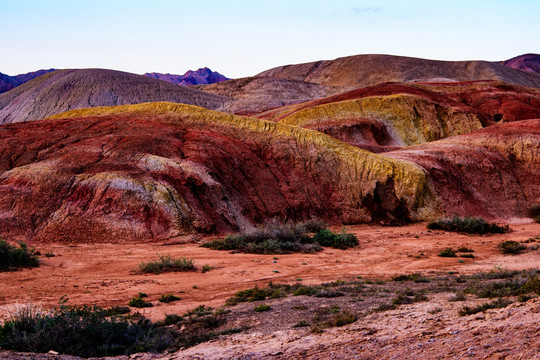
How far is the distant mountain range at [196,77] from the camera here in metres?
163

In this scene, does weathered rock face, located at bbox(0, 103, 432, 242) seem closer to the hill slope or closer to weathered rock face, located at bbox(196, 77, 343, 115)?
weathered rock face, located at bbox(196, 77, 343, 115)

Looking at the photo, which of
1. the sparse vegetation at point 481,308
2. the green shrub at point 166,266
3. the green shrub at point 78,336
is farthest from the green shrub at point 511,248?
the green shrub at point 78,336

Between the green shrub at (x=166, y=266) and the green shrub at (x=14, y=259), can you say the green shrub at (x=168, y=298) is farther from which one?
the green shrub at (x=14, y=259)

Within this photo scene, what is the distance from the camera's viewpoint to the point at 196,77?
168 m

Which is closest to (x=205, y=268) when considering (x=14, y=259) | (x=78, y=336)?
(x=14, y=259)

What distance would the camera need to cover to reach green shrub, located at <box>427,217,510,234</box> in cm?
1956

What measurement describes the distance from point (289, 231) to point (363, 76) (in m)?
104

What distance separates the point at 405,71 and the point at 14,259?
110077 mm

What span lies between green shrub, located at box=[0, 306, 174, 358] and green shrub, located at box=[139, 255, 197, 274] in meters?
4.56

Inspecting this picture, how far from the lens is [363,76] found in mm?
114188

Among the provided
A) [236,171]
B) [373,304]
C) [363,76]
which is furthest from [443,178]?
[363,76]

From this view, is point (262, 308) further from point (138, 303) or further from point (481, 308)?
point (481, 308)

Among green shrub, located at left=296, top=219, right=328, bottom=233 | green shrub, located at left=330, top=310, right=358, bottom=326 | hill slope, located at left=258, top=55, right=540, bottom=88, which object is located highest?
hill slope, located at left=258, top=55, right=540, bottom=88

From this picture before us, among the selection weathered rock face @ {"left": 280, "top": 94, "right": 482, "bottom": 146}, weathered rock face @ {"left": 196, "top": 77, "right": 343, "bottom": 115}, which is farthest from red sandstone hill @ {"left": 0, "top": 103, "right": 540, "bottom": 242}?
weathered rock face @ {"left": 196, "top": 77, "right": 343, "bottom": 115}
